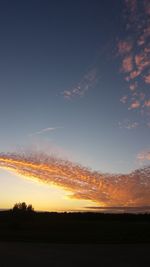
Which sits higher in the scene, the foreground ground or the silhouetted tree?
the silhouetted tree

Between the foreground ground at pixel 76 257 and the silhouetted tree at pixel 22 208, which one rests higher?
the silhouetted tree at pixel 22 208

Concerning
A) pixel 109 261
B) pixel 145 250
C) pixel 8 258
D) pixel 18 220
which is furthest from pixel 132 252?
pixel 18 220

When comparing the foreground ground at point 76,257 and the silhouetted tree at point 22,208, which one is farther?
the silhouetted tree at point 22,208

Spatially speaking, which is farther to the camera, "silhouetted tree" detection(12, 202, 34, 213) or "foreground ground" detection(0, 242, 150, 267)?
"silhouetted tree" detection(12, 202, 34, 213)

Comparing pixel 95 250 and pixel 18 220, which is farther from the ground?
pixel 18 220

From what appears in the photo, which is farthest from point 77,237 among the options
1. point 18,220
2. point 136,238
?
point 18,220

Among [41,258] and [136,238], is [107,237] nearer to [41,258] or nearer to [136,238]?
[136,238]

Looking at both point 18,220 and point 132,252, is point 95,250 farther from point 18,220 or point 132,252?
point 18,220

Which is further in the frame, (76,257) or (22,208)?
(22,208)

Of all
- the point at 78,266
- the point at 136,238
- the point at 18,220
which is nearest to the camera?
the point at 78,266

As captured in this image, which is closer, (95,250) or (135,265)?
(135,265)

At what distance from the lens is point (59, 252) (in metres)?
20.4

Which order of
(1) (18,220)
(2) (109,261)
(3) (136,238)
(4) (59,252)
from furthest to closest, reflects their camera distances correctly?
1. (1) (18,220)
2. (3) (136,238)
3. (4) (59,252)
4. (2) (109,261)

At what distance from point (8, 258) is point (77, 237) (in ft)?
43.1
